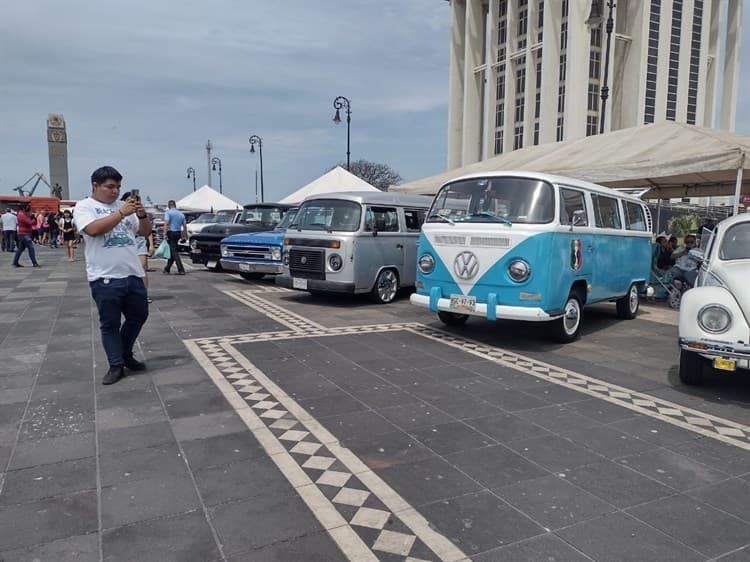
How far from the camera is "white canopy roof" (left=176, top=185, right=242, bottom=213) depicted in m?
→ 28.5

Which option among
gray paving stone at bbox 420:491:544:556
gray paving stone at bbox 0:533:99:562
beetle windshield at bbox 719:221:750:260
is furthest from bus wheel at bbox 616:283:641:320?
gray paving stone at bbox 0:533:99:562

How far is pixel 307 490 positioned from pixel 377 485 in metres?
0.41

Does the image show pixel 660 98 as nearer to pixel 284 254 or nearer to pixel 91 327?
pixel 284 254

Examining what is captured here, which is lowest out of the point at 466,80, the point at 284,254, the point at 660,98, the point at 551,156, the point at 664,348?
the point at 664,348

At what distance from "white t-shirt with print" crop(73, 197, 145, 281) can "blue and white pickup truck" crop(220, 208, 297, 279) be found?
6.92 meters

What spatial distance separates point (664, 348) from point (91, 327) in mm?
7719

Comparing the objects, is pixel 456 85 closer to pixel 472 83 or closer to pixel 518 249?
pixel 472 83

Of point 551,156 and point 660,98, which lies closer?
point 551,156

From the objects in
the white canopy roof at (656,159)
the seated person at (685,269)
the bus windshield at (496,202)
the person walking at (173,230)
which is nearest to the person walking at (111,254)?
the bus windshield at (496,202)

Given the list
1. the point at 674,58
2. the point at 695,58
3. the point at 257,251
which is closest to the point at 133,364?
the point at 257,251

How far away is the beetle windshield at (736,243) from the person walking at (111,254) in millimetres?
5925

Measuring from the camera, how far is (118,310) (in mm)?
5152

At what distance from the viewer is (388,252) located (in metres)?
10.4

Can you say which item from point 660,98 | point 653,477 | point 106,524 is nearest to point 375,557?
point 106,524
